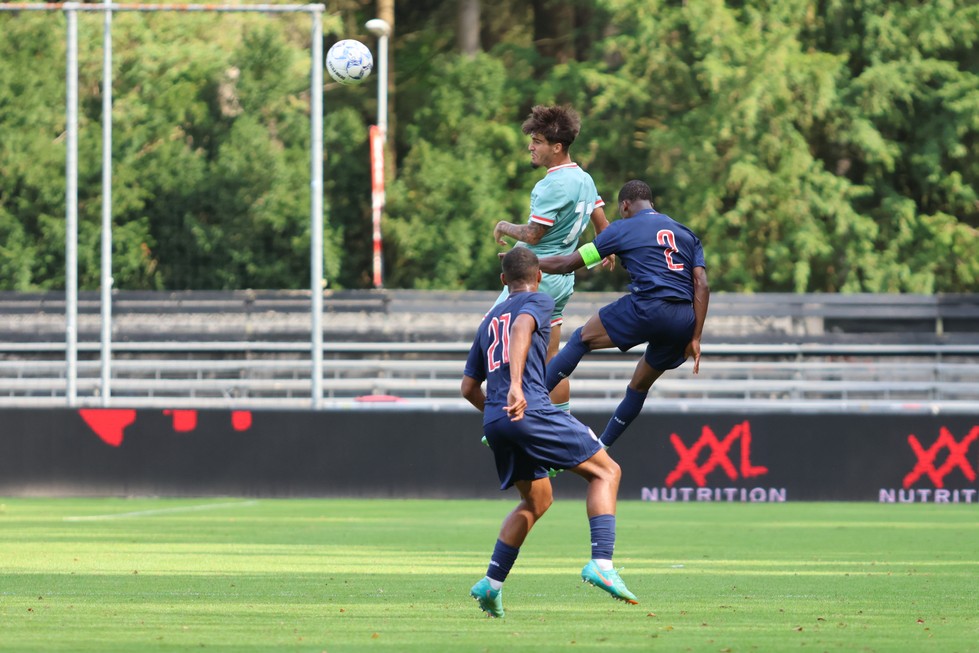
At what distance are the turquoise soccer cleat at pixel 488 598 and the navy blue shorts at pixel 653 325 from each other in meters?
2.44

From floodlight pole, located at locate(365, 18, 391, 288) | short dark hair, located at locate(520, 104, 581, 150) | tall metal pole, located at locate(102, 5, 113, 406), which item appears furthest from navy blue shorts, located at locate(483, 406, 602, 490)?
floodlight pole, located at locate(365, 18, 391, 288)

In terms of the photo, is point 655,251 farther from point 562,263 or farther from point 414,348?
point 414,348

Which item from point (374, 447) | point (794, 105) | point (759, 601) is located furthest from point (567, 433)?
point (794, 105)

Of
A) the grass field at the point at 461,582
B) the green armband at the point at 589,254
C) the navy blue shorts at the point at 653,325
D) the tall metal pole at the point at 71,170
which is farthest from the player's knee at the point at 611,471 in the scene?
the tall metal pole at the point at 71,170

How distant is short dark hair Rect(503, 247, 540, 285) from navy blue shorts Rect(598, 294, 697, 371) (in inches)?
75.0

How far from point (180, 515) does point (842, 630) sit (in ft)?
32.8

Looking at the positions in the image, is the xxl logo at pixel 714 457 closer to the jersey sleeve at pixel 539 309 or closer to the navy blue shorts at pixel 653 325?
the navy blue shorts at pixel 653 325

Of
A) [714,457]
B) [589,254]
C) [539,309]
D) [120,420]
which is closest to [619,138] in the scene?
[714,457]

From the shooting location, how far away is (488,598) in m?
7.82

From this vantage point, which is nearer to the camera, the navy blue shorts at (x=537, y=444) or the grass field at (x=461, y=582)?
the grass field at (x=461, y=582)

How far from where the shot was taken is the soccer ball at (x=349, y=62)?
53.4 ft

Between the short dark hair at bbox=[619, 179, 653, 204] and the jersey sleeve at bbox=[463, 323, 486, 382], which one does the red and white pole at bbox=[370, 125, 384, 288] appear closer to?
the short dark hair at bbox=[619, 179, 653, 204]

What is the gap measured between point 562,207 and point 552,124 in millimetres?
501

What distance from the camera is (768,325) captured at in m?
26.6
